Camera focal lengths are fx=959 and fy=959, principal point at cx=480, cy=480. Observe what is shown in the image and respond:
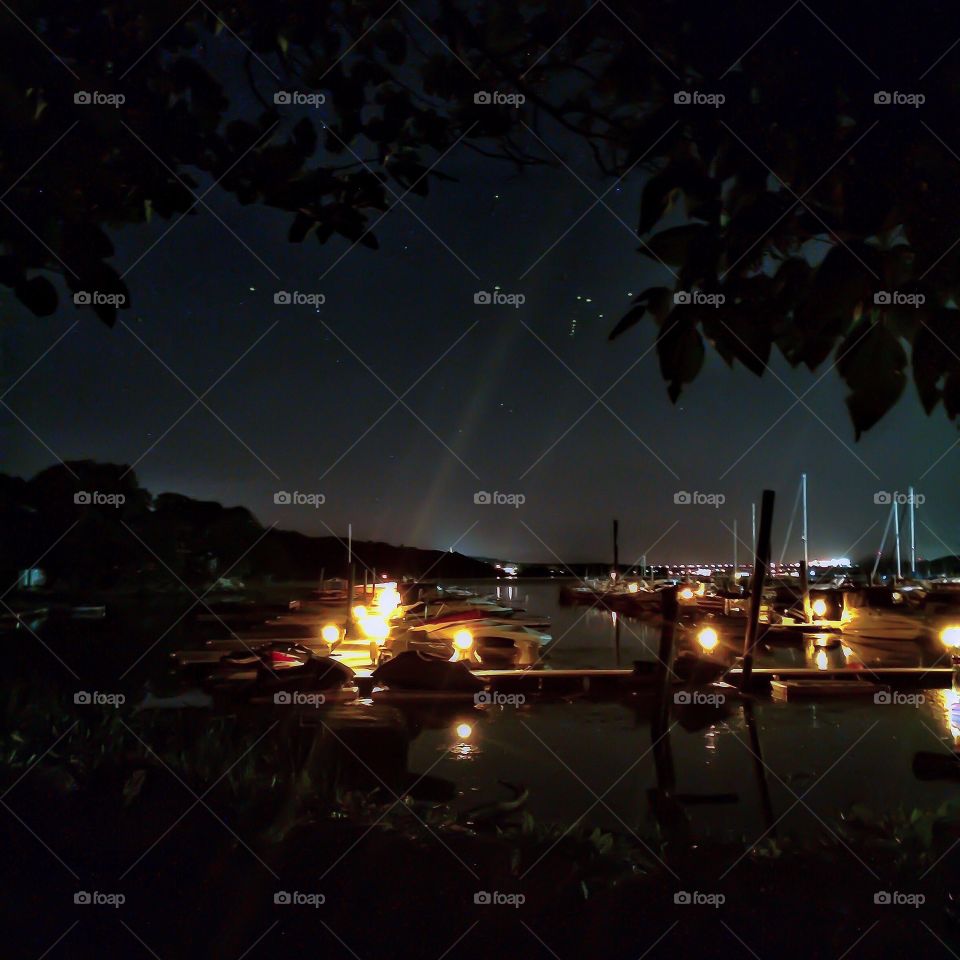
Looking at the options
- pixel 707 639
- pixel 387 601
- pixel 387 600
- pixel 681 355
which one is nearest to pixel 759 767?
pixel 681 355

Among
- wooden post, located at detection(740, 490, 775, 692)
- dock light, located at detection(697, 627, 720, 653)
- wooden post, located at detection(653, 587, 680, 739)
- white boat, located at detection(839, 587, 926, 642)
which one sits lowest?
wooden post, located at detection(653, 587, 680, 739)

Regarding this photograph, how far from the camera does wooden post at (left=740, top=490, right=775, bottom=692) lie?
13852 mm

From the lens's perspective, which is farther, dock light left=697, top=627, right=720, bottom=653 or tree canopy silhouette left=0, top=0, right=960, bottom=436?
dock light left=697, top=627, right=720, bottom=653

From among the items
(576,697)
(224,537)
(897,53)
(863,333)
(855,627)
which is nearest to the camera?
(863,333)

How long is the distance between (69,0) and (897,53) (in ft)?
9.05

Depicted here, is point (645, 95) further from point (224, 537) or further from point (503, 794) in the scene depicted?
point (224, 537)

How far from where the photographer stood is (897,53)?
3045mm

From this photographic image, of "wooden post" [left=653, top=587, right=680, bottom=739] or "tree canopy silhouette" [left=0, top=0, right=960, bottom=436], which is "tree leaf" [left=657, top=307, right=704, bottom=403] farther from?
"wooden post" [left=653, top=587, right=680, bottom=739]

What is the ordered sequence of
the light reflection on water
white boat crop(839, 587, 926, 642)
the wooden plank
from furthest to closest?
1. white boat crop(839, 587, 926, 642)
2. the wooden plank
3. the light reflection on water

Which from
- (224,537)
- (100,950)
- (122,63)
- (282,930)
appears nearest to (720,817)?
(282,930)

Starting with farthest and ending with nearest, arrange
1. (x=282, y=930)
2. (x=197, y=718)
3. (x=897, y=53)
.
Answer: (x=197, y=718), (x=282, y=930), (x=897, y=53)

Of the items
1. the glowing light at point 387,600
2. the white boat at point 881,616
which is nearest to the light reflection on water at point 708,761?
the glowing light at point 387,600

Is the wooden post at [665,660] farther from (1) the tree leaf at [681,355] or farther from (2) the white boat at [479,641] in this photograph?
(1) the tree leaf at [681,355]

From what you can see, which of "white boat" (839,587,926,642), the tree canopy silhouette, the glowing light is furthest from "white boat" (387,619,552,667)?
the tree canopy silhouette
